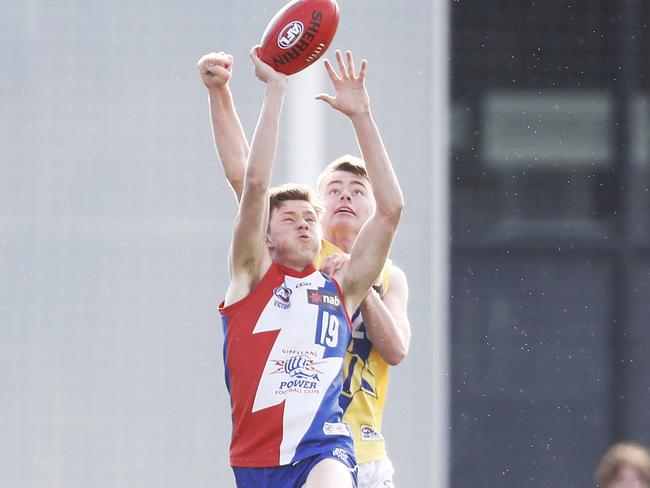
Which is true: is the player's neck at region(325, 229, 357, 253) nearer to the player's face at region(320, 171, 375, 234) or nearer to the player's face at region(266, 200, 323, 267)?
the player's face at region(320, 171, 375, 234)

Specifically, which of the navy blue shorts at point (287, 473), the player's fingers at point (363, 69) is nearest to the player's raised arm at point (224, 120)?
the player's fingers at point (363, 69)

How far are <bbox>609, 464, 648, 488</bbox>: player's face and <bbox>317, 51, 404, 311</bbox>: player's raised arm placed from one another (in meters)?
2.47

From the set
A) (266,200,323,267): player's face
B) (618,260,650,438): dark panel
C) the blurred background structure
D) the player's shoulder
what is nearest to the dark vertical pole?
(618,260,650,438): dark panel

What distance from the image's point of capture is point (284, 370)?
4004 mm

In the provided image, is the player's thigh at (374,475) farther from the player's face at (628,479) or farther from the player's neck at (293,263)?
the player's face at (628,479)

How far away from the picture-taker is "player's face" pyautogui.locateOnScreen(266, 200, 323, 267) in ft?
13.6

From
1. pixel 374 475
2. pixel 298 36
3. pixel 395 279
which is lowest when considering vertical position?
pixel 374 475

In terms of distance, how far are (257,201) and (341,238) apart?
0.67 meters

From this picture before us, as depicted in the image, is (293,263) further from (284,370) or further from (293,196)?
(284,370)

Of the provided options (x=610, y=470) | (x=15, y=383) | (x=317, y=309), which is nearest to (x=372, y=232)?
(x=317, y=309)

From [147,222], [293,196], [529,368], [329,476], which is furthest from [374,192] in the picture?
→ [529,368]

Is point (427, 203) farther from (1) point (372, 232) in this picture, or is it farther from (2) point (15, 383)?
(1) point (372, 232)

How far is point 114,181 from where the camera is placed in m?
7.40

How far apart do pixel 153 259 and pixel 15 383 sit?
1.07m
